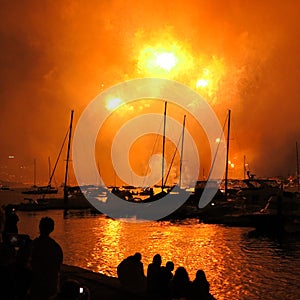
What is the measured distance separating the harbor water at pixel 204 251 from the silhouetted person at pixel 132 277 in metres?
10.2

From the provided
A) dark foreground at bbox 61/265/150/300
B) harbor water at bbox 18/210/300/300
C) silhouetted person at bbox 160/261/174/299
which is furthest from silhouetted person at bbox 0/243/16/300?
harbor water at bbox 18/210/300/300

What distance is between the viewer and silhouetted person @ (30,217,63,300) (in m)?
10.5

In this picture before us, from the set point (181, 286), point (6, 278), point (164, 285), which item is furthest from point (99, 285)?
point (6, 278)

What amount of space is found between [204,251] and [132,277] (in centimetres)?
2706

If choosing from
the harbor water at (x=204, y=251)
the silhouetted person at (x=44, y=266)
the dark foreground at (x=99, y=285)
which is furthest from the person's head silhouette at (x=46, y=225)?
the harbor water at (x=204, y=251)

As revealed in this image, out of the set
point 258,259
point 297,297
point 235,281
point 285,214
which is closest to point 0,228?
point 297,297

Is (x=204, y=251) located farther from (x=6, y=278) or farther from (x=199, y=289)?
(x=6, y=278)

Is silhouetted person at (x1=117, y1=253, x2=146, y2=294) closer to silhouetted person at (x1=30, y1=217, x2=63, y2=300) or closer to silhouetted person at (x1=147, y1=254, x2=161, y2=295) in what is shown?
silhouetted person at (x1=147, y1=254, x2=161, y2=295)

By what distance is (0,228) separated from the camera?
10.1m

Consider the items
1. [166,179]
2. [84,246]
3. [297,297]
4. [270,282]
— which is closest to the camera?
[297,297]

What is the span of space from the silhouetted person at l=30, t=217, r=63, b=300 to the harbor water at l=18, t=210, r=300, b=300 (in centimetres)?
1533

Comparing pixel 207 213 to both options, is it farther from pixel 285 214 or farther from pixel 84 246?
pixel 84 246

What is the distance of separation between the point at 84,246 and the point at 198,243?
34.1 feet

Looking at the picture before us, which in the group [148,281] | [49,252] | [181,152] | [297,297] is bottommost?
[297,297]
